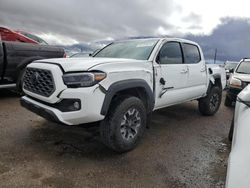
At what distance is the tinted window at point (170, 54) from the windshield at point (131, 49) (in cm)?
22

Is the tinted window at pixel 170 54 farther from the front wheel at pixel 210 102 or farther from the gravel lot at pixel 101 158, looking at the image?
the front wheel at pixel 210 102

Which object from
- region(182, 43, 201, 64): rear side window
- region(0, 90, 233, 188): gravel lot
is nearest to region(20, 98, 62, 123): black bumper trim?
region(0, 90, 233, 188): gravel lot

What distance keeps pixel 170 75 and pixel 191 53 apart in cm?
136

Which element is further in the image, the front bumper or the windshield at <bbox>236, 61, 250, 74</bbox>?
the windshield at <bbox>236, 61, 250, 74</bbox>

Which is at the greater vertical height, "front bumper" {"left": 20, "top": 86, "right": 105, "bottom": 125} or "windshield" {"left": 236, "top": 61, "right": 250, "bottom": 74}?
"front bumper" {"left": 20, "top": 86, "right": 105, "bottom": 125}

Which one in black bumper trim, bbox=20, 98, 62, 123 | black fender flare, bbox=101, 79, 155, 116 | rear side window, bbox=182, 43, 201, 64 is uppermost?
rear side window, bbox=182, 43, 201, 64

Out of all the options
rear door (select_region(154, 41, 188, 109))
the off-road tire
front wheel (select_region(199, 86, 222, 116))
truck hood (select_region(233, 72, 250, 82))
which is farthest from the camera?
the off-road tire

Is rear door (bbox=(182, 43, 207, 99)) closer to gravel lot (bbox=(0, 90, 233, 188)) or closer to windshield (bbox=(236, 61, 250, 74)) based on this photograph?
gravel lot (bbox=(0, 90, 233, 188))

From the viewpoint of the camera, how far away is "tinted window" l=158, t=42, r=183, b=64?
14.2 ft

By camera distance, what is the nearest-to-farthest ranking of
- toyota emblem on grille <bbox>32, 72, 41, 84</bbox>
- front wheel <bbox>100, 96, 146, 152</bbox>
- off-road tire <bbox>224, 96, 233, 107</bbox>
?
front wheel <bbox>100, 96, 146, 152</bbox>, toyota emblem on grille <bbox>32, 72, 41, 84</bbox>, off-road tire <bbox>224, 96, 233, 107</bbox>

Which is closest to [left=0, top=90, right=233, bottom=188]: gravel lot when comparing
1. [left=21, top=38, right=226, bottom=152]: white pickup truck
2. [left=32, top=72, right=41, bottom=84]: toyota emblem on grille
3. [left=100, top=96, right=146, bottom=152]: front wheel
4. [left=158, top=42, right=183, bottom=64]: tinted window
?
[left=100, top=96, right=146, bottom=152]: front wheel

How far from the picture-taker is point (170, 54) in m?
4.60

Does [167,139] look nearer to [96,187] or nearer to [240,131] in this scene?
[96,187]

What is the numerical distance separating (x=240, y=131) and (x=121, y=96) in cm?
Answer: 181
